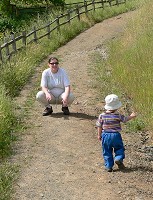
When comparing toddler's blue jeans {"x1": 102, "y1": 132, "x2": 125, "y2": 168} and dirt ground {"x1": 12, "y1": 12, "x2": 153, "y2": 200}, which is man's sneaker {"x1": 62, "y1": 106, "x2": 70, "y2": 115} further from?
toddler's blue jeans {"x1": 102, "y1": 132, "x2": 125, "y2": 168}

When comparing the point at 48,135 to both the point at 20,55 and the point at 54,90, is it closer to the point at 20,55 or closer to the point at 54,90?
the point at 54,90

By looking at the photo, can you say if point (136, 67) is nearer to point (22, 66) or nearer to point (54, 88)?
point (54, 88)

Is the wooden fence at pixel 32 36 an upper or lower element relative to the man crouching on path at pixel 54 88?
lower

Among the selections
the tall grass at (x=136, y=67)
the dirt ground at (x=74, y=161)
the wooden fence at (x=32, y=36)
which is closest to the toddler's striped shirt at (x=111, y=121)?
the dirt ground at (x=74, y=161)

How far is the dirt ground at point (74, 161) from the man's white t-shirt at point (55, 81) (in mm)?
445

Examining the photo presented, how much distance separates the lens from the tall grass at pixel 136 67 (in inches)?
335

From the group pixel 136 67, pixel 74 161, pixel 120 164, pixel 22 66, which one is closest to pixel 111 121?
pixel 120 164

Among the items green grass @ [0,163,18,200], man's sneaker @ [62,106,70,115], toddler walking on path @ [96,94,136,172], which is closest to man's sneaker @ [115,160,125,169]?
toddler walking on path @ [96,94,136,172]

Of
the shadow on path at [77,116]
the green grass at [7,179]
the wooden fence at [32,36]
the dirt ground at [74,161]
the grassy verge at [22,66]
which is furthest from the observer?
the wooden fence at [32,36]

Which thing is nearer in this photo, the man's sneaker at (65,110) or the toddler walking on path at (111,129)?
the toddler walking on path at (111,129)

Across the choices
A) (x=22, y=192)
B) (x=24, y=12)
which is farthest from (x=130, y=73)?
(x=24, y=12)

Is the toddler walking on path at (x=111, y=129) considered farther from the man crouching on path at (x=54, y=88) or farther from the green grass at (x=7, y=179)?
the man crouching on path at (x=54, y=88)

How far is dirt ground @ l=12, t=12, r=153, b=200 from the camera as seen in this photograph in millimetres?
5492

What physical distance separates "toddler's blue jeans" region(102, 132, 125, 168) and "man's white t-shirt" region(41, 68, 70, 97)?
2.49 metres
